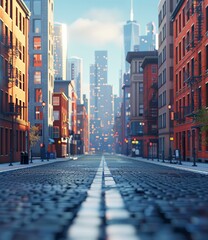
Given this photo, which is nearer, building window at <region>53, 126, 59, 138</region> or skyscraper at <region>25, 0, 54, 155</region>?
skyscraper at <region>25, 0, 54, 155</region>

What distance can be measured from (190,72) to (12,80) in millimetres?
18803

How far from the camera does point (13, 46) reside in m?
48.4

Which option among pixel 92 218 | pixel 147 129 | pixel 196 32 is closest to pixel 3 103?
pixel 196 32

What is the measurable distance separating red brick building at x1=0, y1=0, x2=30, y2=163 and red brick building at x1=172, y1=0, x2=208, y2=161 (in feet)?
58.2

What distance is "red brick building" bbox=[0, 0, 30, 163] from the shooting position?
4694cm

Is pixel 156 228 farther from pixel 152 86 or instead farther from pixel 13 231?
pixel 152 86

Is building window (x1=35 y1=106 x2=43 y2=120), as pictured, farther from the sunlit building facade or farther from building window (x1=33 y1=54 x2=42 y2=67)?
the sunlit building facade

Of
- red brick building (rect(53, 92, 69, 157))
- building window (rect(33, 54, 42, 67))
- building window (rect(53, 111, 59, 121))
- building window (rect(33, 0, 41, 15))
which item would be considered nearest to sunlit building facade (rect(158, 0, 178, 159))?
building window (rect(33, 54, 42, 67))

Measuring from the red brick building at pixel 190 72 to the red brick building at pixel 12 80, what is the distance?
17739mm

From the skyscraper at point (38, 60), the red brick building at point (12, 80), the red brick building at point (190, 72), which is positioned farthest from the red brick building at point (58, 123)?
the red brick building at point (190, 72)

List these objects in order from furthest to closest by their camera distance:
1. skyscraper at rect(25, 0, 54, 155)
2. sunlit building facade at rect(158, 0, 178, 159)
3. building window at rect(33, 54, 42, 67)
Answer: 1. building window at rect(33, 54, 42, 67)
2. skyscraper at rect(25, 0, 54, 155)
3. sunlit building facade at rect(158, 0, 178, 159)

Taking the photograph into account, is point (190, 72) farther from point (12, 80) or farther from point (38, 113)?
point (38, 113)

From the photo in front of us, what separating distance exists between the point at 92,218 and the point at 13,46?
43.4 m

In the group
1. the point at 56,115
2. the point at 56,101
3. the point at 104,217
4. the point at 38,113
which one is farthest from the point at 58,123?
the point at 104,217
